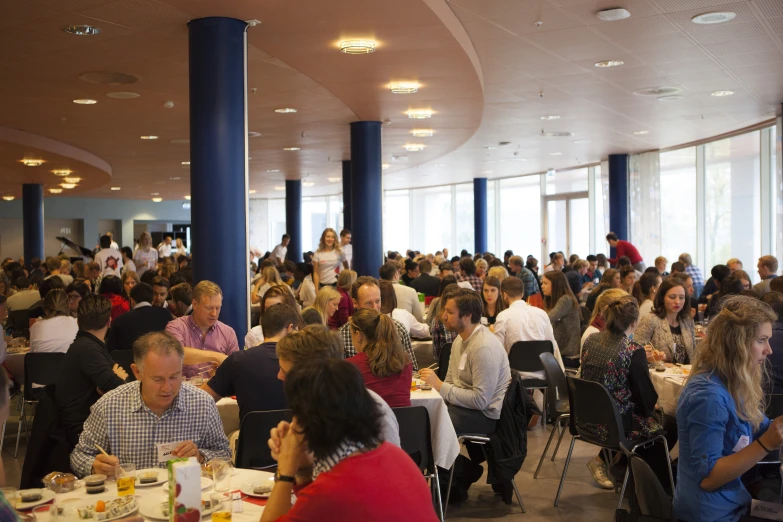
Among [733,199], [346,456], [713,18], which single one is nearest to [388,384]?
[346,456]

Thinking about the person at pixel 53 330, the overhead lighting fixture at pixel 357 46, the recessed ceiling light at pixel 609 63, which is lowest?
the person at pixel 53 330

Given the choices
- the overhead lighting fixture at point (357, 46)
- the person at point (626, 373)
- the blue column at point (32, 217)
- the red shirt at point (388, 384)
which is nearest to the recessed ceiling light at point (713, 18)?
the overhead lighting fixture at point (357, 46)

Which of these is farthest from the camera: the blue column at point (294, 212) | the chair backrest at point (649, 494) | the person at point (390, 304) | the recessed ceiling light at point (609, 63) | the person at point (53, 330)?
the blue column at point (294, 212)

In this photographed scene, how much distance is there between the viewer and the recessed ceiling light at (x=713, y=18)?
649 centimetres

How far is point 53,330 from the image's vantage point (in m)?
6.74

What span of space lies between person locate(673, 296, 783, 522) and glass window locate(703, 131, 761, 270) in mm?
11158

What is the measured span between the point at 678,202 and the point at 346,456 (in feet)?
50.4

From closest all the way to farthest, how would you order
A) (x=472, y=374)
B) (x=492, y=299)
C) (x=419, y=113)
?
(x=472, y=374) < (x=492, y=299) < (x=419, y=113)

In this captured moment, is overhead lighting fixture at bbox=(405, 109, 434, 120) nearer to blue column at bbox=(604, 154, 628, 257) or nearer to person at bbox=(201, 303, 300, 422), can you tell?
person at bbox=(201, 303, 300, 422)

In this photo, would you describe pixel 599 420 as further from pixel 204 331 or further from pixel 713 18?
pixel 713 18

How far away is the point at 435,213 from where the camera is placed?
26250mm

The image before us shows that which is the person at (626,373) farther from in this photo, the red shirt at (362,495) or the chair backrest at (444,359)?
the red shirt at (362,495)

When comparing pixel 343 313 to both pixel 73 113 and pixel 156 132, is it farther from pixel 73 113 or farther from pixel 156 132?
pixel 156 132

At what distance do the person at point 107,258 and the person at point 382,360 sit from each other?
954 cm
